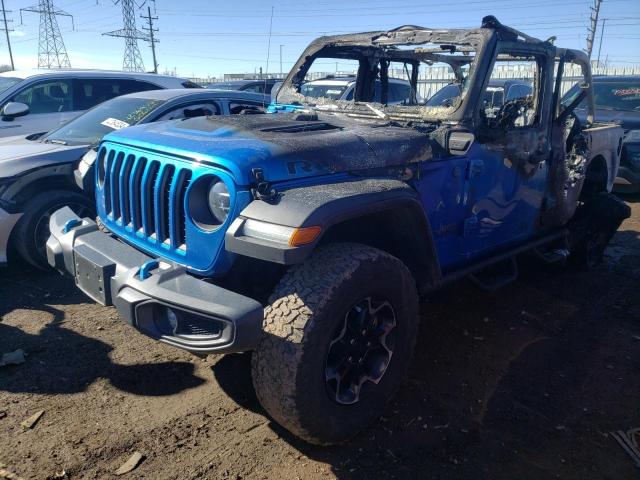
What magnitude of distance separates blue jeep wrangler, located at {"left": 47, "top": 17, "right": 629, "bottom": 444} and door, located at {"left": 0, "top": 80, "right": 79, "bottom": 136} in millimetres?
4273

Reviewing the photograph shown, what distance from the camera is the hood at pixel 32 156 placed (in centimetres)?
446

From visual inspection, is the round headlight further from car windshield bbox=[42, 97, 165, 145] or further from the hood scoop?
car windshield bbox=[42, 97, 165, 145]

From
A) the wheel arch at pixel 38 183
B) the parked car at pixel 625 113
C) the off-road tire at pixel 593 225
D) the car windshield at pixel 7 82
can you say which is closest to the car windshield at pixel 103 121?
the wheel arch at pixel 38 183

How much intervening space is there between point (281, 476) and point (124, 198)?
171 cm

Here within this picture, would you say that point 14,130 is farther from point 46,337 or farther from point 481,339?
point 481,339

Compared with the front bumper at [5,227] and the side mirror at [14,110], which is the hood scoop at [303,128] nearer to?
the front bumper at [5,227]

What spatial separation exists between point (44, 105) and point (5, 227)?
339 centimetres

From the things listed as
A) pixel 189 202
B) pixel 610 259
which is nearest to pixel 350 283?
pixel 189 202

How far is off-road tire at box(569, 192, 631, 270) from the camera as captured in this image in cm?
517

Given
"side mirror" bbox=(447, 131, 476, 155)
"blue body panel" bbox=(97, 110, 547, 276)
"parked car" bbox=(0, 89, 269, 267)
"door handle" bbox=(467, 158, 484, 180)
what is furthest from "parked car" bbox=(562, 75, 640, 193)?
"parked car" bbox=(0, 89, 269, 267)

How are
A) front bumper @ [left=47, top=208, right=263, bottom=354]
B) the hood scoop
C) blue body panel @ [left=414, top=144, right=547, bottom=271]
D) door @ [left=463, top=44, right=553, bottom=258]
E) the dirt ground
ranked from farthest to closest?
door @ [left=463, top=44, right=553, bottom=258], blue body panel @ [left=414, top=144, right=547, bottom=271], the hood scoop, the dirt ground, front bumper @ [left=47, top=208, right=263, bottom=354]

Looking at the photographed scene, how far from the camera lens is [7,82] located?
7305 mm

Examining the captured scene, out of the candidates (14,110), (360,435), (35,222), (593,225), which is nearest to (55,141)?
(35,222)

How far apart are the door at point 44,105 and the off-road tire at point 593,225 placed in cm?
619
